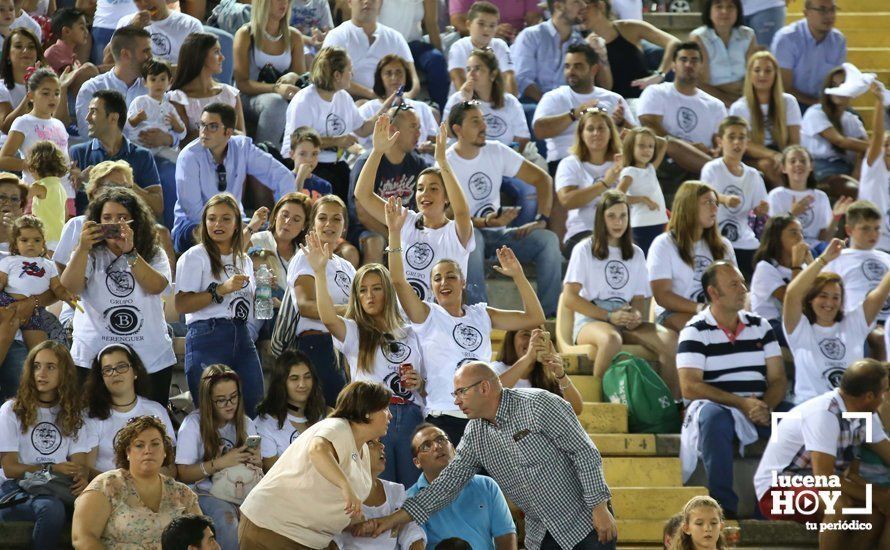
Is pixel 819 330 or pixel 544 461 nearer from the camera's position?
pixel 544 461

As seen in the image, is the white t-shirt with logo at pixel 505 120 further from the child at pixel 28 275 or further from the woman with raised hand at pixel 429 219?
the child at pixel 28 275

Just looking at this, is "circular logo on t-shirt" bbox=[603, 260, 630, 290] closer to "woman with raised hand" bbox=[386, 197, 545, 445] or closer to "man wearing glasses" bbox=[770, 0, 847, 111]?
"woman with raised hand" bbox=[386, 197, 545, 445]

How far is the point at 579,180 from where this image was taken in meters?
11.2

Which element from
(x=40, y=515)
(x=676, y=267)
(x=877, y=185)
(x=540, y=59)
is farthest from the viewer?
(x=540, y=59)

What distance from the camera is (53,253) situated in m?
9.50

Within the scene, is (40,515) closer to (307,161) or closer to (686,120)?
(307,161)

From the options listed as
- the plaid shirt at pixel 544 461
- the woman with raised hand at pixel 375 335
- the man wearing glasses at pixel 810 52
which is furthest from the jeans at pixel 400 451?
the man wearing glasses at pixel 810 52

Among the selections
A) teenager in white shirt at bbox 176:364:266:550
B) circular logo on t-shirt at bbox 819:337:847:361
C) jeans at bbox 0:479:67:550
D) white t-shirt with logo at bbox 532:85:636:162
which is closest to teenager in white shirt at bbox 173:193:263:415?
teenager in white shirt at bbox 176:364:266:550

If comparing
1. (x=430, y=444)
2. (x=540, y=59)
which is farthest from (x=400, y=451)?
(x=540, y=59)

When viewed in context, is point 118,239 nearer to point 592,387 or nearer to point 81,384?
point 81,384

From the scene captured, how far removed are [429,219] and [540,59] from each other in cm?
376

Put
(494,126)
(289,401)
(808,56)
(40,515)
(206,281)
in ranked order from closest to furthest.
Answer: (40,515), (289,401), (206,281), (494,126), (808,56)

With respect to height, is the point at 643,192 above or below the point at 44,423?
above

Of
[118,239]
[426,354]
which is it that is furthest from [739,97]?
[118,239]
